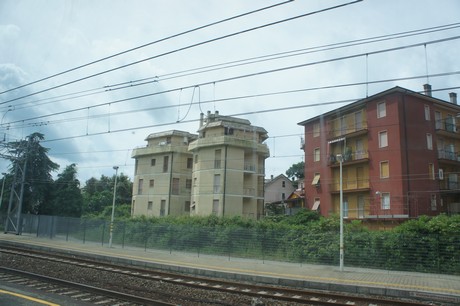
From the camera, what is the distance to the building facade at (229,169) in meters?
42.3

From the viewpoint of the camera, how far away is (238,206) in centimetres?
4256

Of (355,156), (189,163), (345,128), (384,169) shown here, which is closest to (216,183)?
(189,163)

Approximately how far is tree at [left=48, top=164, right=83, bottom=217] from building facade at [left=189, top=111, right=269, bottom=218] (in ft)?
49.4

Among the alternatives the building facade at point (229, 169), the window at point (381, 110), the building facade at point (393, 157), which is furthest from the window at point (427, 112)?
the building facade at point (229, 169)

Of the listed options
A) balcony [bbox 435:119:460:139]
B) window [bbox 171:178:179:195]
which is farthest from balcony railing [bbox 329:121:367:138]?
→ window [bbox 171:178:179:195]

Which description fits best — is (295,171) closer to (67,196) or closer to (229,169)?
(229,169)

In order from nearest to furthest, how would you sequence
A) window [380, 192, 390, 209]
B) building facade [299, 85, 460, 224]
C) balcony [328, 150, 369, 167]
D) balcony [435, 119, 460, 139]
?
building facade [299, 85, 460, 224], window [380, 192, 390, 209], balcony [435, 119, 460, 139], balcony [328, 150, 369, 167]

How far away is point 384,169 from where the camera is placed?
3306cm

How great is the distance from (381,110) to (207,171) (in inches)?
762

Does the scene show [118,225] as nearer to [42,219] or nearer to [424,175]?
[42,219]

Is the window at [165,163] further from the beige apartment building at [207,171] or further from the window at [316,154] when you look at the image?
the window at [316,154]

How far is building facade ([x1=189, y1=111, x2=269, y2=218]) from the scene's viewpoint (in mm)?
42281

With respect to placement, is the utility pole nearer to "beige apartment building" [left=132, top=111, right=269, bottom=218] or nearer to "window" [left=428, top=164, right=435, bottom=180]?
"beige apartment building" [left=132, top=111, right=269, bottom=218]

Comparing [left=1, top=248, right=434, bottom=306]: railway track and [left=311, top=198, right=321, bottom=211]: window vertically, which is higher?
[left=311, top=198, right=321, bottom=211]: window
